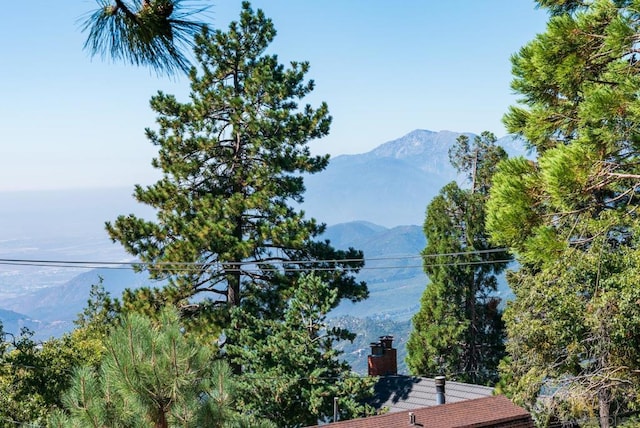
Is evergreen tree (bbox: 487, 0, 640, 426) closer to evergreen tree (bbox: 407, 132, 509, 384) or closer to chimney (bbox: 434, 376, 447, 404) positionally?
chimney (bbox: 434, 376, 447, 404)

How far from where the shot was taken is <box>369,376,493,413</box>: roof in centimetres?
1788

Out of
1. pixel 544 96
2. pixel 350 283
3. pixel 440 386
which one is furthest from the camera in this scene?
pixel 350 283

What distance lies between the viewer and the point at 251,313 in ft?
64.3

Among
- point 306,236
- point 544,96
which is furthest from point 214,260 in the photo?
point 544,96

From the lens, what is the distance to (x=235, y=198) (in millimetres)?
20047

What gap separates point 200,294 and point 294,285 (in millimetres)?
3600

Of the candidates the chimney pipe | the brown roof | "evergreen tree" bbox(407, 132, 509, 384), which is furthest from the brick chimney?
the brown roof

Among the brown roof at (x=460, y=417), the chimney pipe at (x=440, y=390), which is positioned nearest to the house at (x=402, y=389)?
the chimney pipe at (x=440, y=390)

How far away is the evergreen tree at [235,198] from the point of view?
19906 millimetres

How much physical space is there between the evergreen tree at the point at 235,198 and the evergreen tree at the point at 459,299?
6.26 meters

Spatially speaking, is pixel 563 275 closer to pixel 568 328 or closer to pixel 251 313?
pixel 568 328

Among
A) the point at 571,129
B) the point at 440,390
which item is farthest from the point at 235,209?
the point at 571,129

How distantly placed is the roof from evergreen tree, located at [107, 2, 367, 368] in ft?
11.0

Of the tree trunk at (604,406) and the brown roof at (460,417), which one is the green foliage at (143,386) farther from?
the tree trunk at (604,406)
